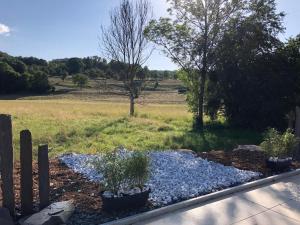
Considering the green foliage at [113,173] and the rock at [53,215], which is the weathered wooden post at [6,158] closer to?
the rock at [53,215]

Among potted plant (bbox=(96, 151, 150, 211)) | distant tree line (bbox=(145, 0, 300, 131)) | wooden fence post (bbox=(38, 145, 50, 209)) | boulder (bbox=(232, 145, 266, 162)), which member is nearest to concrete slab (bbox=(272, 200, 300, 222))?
potted plant (bbox=(96, 151, 150, 211))

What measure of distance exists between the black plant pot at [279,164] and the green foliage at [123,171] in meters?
3.32

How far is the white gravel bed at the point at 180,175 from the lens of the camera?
573 cm

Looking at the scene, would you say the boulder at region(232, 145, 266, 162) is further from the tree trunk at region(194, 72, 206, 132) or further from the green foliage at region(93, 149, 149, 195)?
the tree trunk at region(194, 72, 206, 132)

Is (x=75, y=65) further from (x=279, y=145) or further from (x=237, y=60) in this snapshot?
(x=279, y=145)

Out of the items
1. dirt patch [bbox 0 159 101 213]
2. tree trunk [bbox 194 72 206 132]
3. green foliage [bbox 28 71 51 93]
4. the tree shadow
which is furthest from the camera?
green foliage [bbox 28 71 51 93]

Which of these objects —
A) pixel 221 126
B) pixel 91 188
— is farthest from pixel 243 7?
pixel 91 188

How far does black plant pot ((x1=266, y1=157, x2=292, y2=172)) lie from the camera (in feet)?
23.8

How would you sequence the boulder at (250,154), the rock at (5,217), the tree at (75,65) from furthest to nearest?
the tree at (75,65), the boulder at (250,154), the rock at (5,217)

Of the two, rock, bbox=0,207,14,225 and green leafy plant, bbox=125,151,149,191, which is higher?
green leafy plant, bbox=125,151,149,191

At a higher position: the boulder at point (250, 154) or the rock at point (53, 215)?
the rock at point (53, 215)

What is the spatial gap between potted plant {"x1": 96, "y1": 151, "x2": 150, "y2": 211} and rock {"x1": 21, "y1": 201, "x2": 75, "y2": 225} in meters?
0.50

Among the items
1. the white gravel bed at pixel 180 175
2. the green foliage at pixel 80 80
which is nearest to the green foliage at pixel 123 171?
the white gravel bed at pixel 180 175

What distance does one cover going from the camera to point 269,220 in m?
4.87
